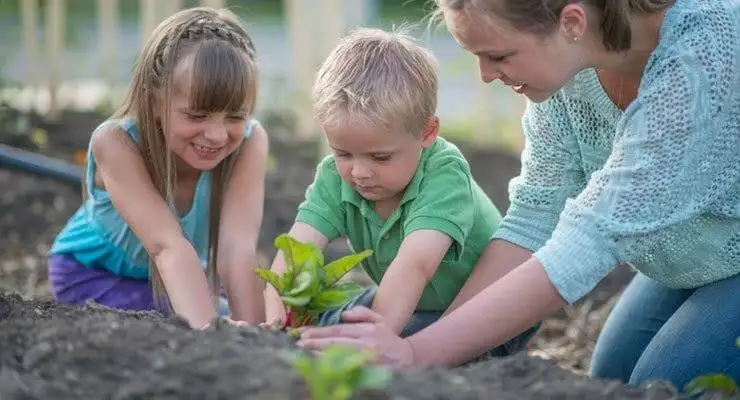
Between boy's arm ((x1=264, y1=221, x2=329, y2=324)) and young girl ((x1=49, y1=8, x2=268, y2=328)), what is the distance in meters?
0.17

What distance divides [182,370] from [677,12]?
1453mm

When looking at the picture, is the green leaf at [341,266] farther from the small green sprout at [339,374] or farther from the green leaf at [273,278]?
the small green sprout at [339,374]

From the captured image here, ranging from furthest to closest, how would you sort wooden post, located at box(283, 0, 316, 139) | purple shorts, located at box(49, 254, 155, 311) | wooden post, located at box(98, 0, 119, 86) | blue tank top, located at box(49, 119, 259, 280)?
wooden post, located at box(98, 0, 119, 86)
wooden post, located at box(283, 0, 316, 139)
purple shorts, located at box(49, 254, 155, 311)
blue tank top, located at box(49, 119, 259, 280)

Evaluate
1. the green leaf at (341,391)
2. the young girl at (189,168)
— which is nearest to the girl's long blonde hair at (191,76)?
the young girl at (189,168)

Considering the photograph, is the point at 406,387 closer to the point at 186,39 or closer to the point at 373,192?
the point at 373,192

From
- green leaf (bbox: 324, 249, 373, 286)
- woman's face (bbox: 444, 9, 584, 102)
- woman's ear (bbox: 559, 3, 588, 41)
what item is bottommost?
green leaf (bbox: 324, 249, 373, 286)

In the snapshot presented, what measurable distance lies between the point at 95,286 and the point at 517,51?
186 centimetres

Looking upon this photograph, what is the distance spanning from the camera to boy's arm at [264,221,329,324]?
10.3ft

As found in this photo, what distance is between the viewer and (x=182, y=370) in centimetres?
222

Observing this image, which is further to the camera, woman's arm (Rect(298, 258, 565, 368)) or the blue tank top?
the blue tank top

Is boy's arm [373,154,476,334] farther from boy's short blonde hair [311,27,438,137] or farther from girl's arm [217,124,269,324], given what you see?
girl's arm [217,124,269,324]

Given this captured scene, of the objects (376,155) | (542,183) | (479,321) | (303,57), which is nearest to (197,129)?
(376,155)

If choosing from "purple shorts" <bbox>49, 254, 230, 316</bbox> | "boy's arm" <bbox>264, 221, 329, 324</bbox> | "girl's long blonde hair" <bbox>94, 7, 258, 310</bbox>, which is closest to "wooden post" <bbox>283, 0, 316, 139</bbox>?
"purple shorts" <bbox>49, 254, 230, 316</bbox>

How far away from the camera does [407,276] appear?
3.03 metres
